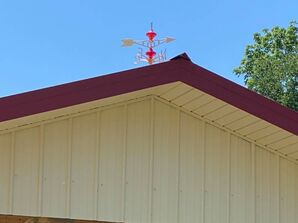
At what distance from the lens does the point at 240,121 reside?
555cm

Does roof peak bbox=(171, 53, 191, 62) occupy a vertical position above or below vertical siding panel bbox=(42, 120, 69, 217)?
above

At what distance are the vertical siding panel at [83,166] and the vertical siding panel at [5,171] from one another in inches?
20.5

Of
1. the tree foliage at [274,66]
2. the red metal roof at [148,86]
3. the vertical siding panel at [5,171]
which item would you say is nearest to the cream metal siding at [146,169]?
the vertical siding panel at [5,171]

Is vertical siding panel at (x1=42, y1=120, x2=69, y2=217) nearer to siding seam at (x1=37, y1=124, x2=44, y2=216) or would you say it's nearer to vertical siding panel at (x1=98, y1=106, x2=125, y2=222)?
siding seam at (x1=37, y1=124, x2=44, y2=216)

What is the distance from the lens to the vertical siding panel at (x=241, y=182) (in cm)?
569

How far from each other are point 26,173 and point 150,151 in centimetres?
108

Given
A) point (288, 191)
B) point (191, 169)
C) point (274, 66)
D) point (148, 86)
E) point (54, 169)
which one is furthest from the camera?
point (274, 66)

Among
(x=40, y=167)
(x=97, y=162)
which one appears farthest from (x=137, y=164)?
(x=40, y=167)

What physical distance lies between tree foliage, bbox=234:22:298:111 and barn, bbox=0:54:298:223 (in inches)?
642

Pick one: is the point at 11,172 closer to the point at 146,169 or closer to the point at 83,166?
the point at 83,166

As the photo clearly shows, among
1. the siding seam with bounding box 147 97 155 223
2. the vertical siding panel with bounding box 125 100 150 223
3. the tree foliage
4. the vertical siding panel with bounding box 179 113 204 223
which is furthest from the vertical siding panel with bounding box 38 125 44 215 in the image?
the tree foliage

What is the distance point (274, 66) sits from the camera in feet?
73.6

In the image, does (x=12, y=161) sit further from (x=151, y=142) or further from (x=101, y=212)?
(x=151, y=142)

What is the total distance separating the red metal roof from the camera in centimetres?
463
